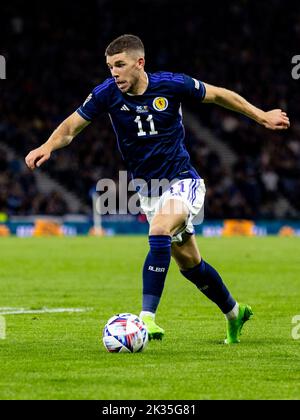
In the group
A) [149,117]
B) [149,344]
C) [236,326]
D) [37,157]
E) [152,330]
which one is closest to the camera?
[152,330]

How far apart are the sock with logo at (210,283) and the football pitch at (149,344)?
0.34 m

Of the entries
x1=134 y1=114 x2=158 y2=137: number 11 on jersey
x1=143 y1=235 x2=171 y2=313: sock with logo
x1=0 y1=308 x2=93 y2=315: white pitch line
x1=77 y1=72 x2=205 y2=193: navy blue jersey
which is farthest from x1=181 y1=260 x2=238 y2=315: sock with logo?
x1=0 y1=308 x2=93 y2=315: white pitch line

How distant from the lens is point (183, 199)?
28.9 ft

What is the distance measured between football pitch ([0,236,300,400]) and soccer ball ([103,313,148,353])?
94 millimetres

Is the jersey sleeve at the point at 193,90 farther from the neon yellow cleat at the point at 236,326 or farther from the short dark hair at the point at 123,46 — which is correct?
the neon yellow cleat at the point at 236,326

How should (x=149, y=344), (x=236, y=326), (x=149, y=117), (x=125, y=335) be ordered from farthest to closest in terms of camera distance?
1. (x=236, y=326)
2. (x=149, y=117)
3. (x=149, y=344)
4. (x=125, y=335)

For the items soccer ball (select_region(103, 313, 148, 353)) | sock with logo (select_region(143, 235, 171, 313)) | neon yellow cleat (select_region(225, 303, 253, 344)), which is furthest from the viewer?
neon yellow cleat (select_region(225, 303, 253, 344))

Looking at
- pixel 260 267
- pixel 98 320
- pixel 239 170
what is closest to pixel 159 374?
pixel 98 320

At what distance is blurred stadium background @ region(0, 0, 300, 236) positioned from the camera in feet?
115

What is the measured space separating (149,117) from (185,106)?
103 ft

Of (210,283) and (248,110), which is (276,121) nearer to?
(248,110)

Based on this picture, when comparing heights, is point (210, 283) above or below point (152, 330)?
above

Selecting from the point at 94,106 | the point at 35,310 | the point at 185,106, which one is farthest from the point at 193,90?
the point at 185,106

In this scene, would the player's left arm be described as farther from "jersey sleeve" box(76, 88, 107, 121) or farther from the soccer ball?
the soccer ball
